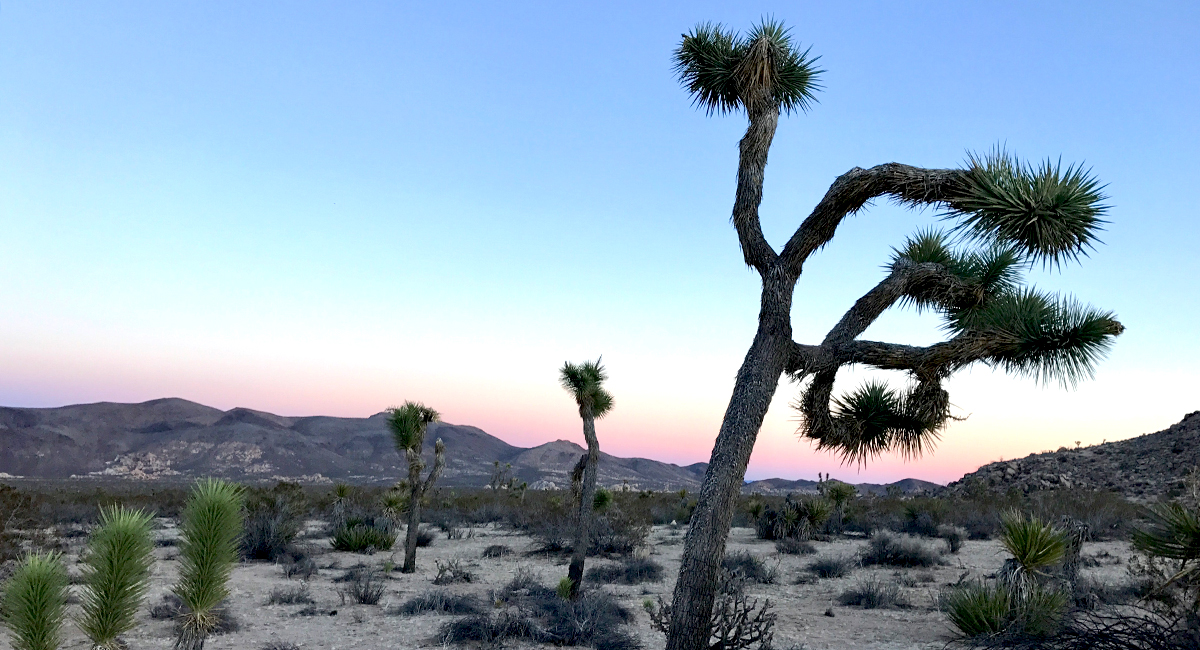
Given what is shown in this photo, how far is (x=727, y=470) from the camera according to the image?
6.43 meters

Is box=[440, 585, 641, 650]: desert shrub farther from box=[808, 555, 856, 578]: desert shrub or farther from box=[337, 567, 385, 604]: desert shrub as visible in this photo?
box=[808, 555, 856, 578]: desert shrub

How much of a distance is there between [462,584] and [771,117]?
10460mm

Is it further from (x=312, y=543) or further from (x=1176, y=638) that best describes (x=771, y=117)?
(x=312, y=543)

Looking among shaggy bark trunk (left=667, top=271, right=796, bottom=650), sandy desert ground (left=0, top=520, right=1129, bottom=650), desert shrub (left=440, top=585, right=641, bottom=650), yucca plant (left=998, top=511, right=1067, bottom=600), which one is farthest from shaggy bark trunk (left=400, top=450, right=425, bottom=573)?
yucca plant (left=998, top=511, right=1067, bottom=600)

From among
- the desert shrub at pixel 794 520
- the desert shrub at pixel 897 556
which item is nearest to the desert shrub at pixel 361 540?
the desert shrub at pixel 794 520

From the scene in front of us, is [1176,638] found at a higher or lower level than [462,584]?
higher

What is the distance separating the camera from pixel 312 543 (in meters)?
19.8

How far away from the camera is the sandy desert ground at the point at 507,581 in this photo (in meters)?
9.61

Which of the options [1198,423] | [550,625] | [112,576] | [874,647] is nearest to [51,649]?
[112,576]

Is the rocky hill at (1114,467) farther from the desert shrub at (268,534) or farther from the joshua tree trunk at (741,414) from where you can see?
the desert shrub at (268,534)

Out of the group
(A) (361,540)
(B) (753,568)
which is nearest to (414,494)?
(A) (361,540)

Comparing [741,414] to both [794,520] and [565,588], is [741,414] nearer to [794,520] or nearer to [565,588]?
[565,588]

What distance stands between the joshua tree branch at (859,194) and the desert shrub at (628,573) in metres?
9.30

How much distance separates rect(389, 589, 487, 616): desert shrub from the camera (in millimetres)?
11047
